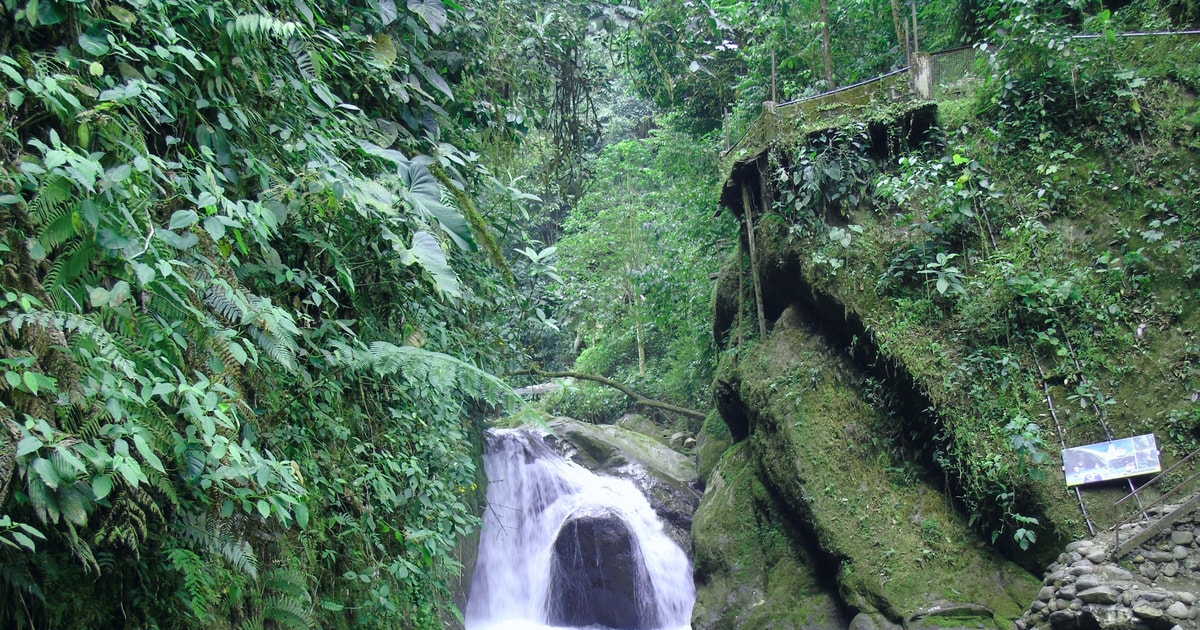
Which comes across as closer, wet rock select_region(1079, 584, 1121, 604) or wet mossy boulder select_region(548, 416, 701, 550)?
wet rock select_region(1079, 584, 1121, 604)

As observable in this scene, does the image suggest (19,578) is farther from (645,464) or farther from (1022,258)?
(645,464)

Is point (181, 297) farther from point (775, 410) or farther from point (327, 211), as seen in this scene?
point (775, 410)

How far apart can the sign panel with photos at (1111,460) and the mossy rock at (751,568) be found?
2.54 m

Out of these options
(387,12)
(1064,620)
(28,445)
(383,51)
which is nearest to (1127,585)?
(1064,620)

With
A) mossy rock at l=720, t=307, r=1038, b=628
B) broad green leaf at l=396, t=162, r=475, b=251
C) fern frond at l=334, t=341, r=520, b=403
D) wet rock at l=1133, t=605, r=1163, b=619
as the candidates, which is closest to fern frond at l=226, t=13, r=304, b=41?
broad green leaf at l=396, t=162, r=475, b=251

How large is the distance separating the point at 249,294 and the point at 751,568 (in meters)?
A: 7.09

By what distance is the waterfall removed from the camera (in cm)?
1028

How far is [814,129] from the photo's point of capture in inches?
345

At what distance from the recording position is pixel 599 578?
1046 centimetres

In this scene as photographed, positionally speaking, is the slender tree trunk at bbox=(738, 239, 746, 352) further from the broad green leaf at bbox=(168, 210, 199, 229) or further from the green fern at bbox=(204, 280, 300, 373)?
the broad green leaf at bbox=(168, 210, 199, 229)

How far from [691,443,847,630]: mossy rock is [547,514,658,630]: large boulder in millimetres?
1436

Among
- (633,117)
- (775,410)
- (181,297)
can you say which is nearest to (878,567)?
(775,410)

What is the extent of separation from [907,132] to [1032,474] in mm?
4056

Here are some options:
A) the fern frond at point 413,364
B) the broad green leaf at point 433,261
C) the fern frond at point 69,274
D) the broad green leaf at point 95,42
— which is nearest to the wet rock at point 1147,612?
the fern frond at point 413,364
